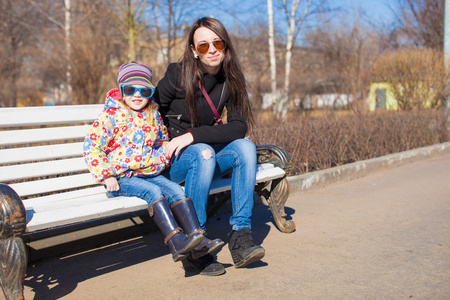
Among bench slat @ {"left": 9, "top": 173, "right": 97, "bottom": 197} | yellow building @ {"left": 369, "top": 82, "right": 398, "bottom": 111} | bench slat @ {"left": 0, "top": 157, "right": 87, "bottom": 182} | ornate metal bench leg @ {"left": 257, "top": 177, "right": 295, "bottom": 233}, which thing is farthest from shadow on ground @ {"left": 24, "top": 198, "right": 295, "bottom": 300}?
yellow building @ {"left": 369, "top": 82, "right": 398, "bottom": 111}

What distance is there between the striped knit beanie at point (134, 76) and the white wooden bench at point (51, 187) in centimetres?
60

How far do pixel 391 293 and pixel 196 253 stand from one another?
1097 mm

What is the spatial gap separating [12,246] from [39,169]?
0.98m

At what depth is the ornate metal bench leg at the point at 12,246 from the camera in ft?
7.10

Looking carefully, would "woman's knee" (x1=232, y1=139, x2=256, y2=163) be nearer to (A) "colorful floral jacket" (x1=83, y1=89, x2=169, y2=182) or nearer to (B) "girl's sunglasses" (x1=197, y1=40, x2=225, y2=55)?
(A) "colorful floral jacket" (x1=83, y1=89, x2=169, y2=182)

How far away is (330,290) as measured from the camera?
2559 millimetres

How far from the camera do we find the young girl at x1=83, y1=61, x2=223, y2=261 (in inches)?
104

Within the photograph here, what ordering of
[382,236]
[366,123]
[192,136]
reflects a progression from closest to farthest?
[192,136] → [382,236] → [366,123]

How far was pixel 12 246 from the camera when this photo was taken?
2201 millimetres

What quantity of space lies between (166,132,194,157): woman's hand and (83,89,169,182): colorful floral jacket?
0.27 ft

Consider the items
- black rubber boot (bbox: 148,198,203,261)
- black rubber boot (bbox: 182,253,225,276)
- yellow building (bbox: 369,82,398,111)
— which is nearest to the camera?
black rubber boot (bbox: 148,198,203,261)

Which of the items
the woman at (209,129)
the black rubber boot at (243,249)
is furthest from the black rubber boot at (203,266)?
the black rubber boot at (243,249)

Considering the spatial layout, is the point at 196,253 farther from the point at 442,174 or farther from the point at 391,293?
the point at 442,174

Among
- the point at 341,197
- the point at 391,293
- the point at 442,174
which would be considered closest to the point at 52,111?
the point at 391,293
